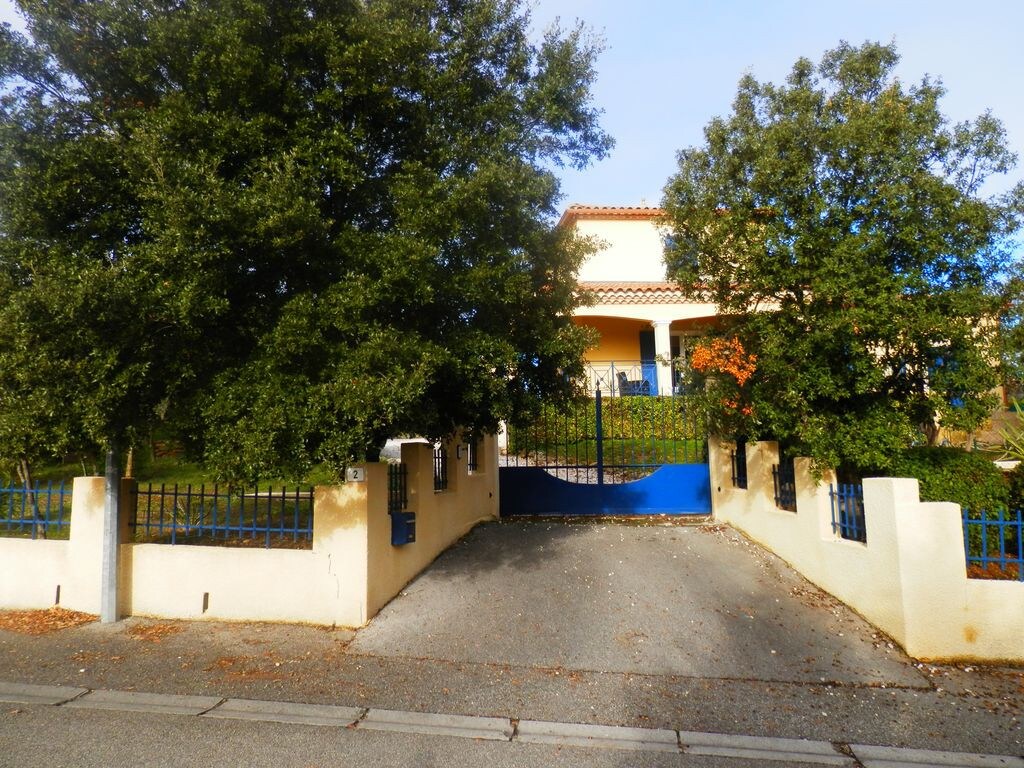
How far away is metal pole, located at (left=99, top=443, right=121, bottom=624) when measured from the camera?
6516 mm

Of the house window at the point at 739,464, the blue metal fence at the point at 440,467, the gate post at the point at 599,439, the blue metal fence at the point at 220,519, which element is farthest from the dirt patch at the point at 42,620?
the house window at the point at 739,464

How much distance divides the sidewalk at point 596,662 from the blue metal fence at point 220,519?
3.17 ft

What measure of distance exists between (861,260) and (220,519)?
352 inches

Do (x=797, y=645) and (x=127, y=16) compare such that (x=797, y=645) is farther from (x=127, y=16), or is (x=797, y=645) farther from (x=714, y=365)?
(x=127, y=16)

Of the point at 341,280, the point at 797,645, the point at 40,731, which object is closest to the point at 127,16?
the point at 341,280

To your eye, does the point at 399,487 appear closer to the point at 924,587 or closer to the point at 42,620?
the point at 42,620

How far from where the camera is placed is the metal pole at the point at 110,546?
6516 mm

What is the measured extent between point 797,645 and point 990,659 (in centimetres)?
147

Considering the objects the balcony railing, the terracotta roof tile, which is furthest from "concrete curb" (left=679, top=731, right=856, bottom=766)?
the terracotta roof tile

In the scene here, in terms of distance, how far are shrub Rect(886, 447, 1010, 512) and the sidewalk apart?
1602mm

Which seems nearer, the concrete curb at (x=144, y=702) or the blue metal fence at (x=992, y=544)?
the concrete curb at (x=144, y=702)

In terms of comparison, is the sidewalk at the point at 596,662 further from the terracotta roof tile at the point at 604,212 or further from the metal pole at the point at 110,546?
the terracotta roof tile at the point at 604,212

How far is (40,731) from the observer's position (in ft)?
14.2

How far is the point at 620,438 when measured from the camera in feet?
34.1
